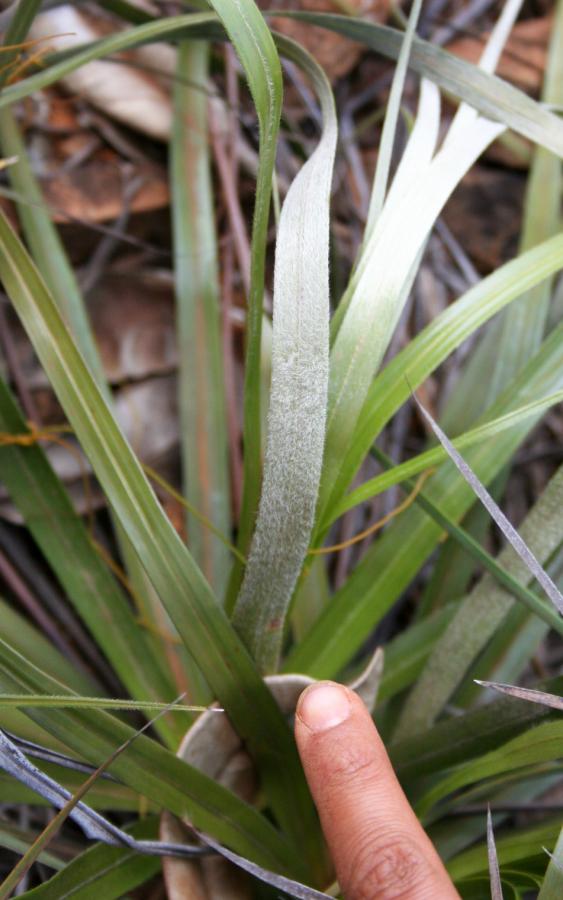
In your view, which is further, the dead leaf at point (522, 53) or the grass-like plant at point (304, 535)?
the dead leaf at point (522, 53)

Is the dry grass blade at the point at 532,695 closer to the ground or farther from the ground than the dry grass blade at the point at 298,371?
closer to the ground

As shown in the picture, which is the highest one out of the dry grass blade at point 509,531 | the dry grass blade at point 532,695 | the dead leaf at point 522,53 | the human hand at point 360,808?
the dead leaf at point 522,53

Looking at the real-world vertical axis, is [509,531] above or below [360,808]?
above

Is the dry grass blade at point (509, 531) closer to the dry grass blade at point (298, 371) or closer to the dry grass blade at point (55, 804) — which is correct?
the dry grass blade at point (298, 371)

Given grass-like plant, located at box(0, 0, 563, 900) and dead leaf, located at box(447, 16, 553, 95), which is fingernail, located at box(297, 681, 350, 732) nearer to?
grass-like plant, located at box(0, 0, 563, 900)

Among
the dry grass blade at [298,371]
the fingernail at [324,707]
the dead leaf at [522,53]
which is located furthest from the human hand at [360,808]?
the dead leaf at [522,53]

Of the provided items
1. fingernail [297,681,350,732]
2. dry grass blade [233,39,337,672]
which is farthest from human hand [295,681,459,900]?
dry grass blade [233,39,337,672]

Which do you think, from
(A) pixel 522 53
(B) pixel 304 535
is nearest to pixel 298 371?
(B) pixel 304 535

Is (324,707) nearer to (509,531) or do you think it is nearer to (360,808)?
(360,808)
